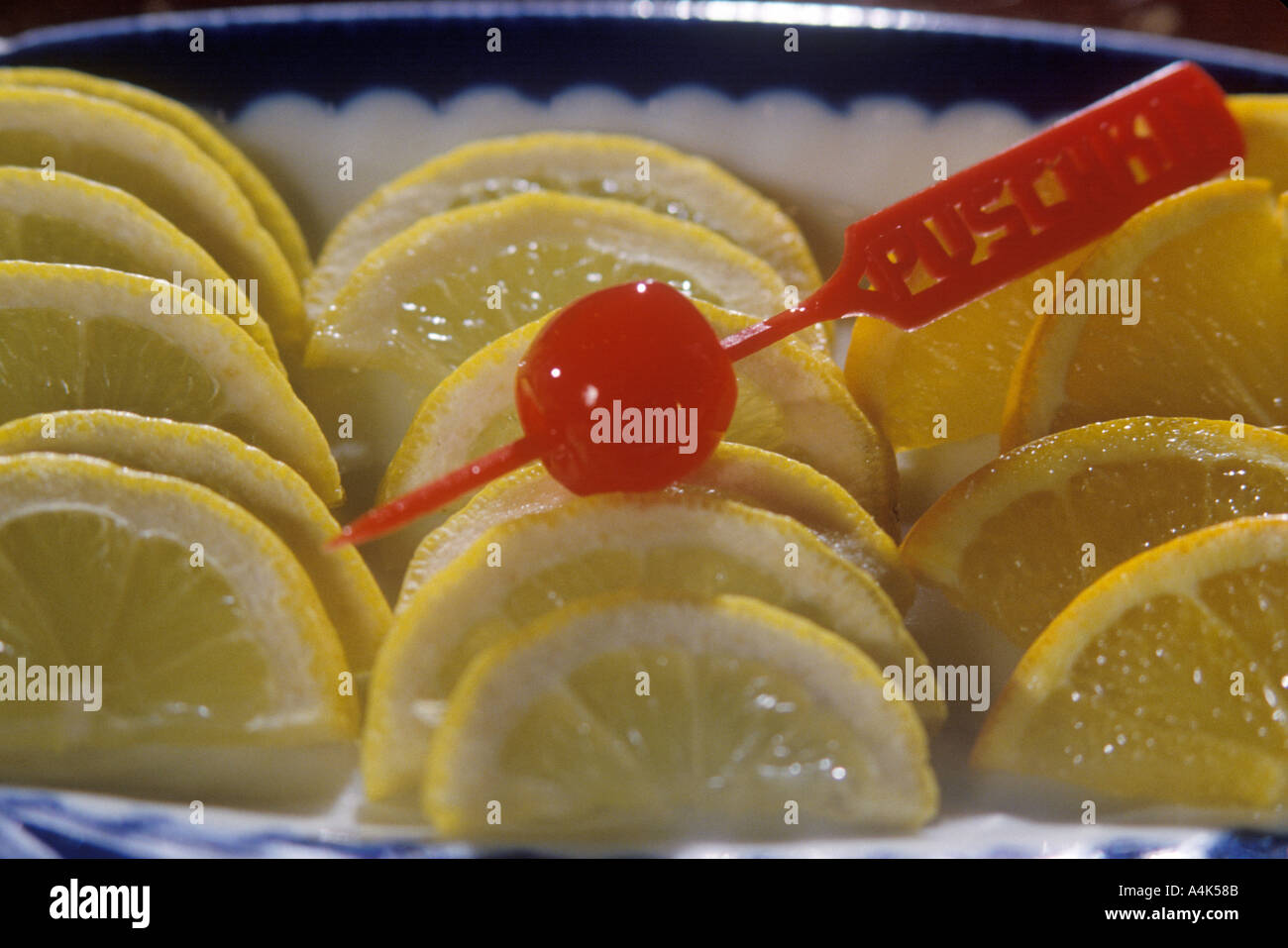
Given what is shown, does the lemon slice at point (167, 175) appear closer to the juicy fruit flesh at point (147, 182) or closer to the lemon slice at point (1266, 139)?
the juicy fruit flesh at point (147, 182)

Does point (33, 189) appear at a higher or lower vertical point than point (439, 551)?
higher

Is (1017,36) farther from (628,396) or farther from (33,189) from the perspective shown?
(33,189)

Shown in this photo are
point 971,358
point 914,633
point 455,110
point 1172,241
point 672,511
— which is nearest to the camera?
point 672,511

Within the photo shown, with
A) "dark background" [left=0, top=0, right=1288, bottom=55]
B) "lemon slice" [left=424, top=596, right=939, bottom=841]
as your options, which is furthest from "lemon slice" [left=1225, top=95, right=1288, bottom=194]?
"lemon slice" [left=424, top=596, right=939, bottom=841]

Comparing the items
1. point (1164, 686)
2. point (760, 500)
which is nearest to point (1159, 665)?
point (1164, 686)

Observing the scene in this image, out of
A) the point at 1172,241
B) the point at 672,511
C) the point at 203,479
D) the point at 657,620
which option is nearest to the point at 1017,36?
the point at 1172,241

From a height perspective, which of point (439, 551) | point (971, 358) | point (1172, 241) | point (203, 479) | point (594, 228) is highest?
point (594, 228)
